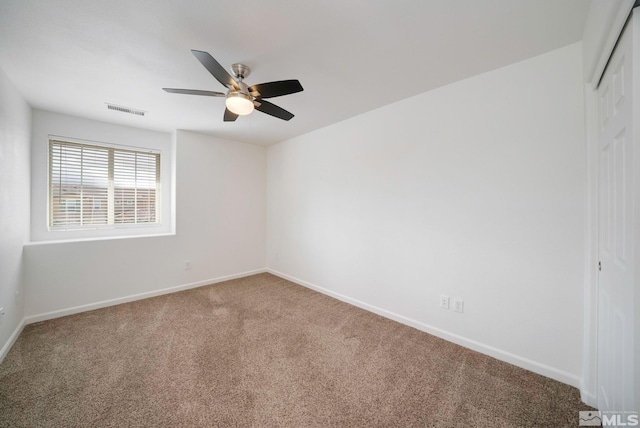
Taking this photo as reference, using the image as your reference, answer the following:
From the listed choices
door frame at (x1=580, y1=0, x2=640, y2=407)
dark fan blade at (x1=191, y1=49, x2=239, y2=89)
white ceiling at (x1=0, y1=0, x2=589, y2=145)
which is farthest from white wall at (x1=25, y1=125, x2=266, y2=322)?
door frame at (x1=580, y1=0, x2=640, y2=407)

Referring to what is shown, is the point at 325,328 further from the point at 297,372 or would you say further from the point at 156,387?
the point at 156,387

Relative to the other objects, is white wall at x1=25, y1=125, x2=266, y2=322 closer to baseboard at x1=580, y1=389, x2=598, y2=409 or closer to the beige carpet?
the beige carpet

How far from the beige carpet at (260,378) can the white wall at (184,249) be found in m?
0.38

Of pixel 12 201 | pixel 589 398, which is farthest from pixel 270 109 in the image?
pixel 589 398

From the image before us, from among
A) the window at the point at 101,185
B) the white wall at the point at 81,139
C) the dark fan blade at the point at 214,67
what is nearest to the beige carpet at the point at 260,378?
the white wall at the point at 81,139

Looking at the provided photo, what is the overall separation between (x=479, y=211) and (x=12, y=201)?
14.7ft

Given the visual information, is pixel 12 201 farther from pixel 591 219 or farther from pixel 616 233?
pixel 591 219

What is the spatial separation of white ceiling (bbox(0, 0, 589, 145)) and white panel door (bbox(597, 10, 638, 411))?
594mm

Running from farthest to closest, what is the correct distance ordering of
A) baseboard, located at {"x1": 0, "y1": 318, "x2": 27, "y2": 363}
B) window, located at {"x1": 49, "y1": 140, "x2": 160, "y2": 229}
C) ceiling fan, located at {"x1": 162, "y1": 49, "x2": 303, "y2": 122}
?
window, located at {"x1": 49, "y1": 140, "x2": 160, "y2": 229}
baseboard, located at {"x1": 0, "y1": 318, "x2": 27, "y2": 363}
ceiling fan, located at {"x1": 162, "y1": 49, "x2": 303, "y2": 122}

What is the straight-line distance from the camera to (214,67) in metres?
1.63

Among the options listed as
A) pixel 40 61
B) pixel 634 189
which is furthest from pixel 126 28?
pixel 634 189

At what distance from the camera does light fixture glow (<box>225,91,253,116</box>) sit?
6.17 feet

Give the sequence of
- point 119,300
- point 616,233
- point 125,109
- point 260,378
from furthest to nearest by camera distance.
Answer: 1. point 119,300
2. point 125,109
3. point 260,378
4. point 616,233

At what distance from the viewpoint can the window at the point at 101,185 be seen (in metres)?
3.24
